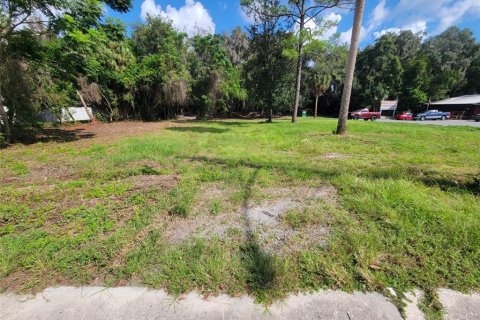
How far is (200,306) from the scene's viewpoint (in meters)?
1.67

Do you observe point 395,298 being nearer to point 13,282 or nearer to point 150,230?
point 150,230

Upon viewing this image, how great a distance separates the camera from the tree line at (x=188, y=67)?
7434mm

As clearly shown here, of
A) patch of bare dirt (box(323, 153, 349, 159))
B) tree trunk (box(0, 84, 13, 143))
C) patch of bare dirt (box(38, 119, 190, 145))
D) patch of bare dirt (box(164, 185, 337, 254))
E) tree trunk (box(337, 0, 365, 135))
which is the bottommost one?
patch of bare dirt (box(38, 119, 190, 145))

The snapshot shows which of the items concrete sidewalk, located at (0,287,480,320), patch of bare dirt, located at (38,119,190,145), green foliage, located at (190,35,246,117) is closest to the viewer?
concrete sidewalk, located at (0,287,480,320)

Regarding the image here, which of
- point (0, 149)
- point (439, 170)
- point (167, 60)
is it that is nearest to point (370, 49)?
point (167, 60)

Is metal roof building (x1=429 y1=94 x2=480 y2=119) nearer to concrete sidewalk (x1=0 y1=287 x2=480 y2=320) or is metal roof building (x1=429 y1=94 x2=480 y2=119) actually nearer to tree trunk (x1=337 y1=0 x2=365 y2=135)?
tree trunk (x1=337 y1=0 x2=365 y2=135)

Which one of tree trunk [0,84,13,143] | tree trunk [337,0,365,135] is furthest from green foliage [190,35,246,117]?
tree trunk [0,84,13,143]

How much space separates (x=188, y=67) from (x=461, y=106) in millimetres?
33552

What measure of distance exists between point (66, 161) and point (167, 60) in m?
14.7

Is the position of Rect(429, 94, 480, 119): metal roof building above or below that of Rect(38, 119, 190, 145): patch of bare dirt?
above

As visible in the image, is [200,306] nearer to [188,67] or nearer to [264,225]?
[264,225]

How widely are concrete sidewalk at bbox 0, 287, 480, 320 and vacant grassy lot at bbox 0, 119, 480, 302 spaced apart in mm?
96

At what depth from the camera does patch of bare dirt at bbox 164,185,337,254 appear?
2.37 metres

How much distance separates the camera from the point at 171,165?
17.1 feet
